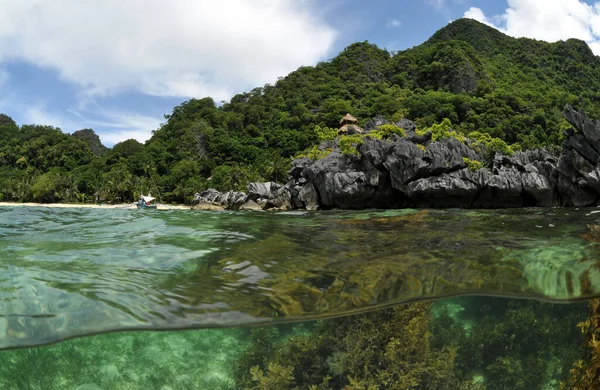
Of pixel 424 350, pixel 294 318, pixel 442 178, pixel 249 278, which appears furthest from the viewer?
pixel 442 178

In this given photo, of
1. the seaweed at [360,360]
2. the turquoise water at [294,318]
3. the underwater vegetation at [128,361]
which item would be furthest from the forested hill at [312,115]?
the underwater vegetation at [128,361]

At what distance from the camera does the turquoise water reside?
5.01 meters

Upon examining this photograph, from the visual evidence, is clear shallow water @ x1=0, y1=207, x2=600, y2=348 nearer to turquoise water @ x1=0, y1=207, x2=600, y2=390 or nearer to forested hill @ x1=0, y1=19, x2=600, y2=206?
turquoise water @ x1=0, y1=207, x2=600, y2=390

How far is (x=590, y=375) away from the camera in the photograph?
4562 mm

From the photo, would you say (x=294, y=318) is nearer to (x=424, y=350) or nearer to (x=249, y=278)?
(x=249, y=278)

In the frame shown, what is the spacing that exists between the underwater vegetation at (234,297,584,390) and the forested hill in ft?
154

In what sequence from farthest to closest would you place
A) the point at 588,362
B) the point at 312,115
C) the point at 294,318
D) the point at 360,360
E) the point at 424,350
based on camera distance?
the point at 312,115 < the point at 294,318 < the point at 424,350 < the point at 360,360 < the point at 588,362

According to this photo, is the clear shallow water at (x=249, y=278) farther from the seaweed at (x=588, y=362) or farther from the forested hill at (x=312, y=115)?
the forested hill at (x=312, y=115)

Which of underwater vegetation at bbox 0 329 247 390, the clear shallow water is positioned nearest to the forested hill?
the clear shallow water

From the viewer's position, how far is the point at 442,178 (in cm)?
2877

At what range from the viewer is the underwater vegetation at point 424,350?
481 centimetres

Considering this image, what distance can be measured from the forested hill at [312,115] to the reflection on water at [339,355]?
47.1 meters

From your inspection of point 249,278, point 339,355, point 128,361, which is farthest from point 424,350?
point 128,361

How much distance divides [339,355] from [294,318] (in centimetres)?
89
